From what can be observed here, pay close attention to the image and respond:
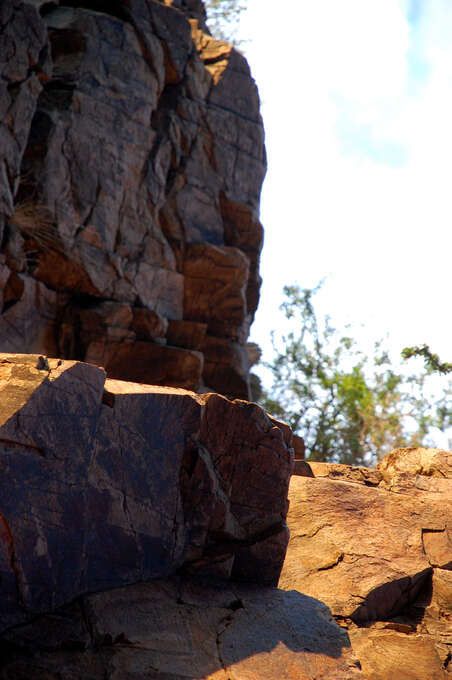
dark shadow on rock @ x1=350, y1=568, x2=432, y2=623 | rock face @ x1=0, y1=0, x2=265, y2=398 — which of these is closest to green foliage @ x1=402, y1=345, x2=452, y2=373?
dark shadow on rock @ x1=350, y1=568, x2=432, y2=623

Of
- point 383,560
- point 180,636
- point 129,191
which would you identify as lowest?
point 180,636

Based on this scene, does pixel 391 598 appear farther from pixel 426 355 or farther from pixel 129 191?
pixel 129 191

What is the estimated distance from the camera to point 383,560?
16.7 ft

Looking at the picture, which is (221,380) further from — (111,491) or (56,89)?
(111,491)

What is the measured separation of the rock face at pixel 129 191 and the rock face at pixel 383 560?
275 inches

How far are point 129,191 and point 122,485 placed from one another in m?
10.6

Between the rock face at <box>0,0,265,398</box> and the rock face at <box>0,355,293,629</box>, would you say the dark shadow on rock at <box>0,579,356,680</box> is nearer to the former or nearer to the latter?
the rock face at <box>0,355,293,629</box>

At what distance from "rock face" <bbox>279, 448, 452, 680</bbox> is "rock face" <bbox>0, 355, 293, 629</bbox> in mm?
628

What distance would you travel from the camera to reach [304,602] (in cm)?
418

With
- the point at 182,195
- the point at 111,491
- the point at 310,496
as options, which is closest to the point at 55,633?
the point at 111,491

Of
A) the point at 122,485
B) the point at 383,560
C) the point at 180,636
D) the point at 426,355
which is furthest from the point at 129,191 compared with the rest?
the point at 180,636

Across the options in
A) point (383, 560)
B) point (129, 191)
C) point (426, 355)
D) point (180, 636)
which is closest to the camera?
point (180, 636)

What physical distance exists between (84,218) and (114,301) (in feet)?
5.71

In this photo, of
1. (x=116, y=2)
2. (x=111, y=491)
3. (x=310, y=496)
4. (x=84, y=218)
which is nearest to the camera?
(x=111, y=491)
